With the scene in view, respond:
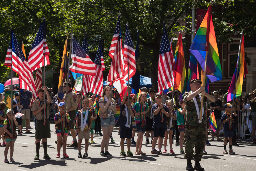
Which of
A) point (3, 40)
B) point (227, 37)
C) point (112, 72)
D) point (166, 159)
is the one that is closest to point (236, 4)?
point (227, 37)

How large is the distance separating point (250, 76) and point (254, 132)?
11.6 meters

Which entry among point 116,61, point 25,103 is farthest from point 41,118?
point 25,103

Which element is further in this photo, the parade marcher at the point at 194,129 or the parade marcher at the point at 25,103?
the parade marcher at the point at 25,103

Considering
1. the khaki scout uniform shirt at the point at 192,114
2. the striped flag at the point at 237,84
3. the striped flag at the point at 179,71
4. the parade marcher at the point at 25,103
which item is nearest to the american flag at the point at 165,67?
the striped flag at the point at 179,71

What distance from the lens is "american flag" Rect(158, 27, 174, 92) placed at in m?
14.7

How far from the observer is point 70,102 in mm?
13750

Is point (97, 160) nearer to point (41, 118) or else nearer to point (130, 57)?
point (41, 118)

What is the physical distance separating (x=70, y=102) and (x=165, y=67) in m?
3.17

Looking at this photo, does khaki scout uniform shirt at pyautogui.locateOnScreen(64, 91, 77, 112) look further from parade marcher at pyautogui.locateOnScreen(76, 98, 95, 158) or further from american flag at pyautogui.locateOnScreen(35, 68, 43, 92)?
american flag at pyautogui.locateOnScreen(35, 68, 43, 92)

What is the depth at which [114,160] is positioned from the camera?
11680 millimetres

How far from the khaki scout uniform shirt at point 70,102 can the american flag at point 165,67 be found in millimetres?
2849

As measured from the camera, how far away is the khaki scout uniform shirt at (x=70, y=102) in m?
13.6

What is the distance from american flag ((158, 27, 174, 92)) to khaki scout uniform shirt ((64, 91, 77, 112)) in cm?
285

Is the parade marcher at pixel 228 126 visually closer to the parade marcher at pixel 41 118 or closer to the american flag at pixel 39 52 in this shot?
the parade marcher at pixel 41 118
